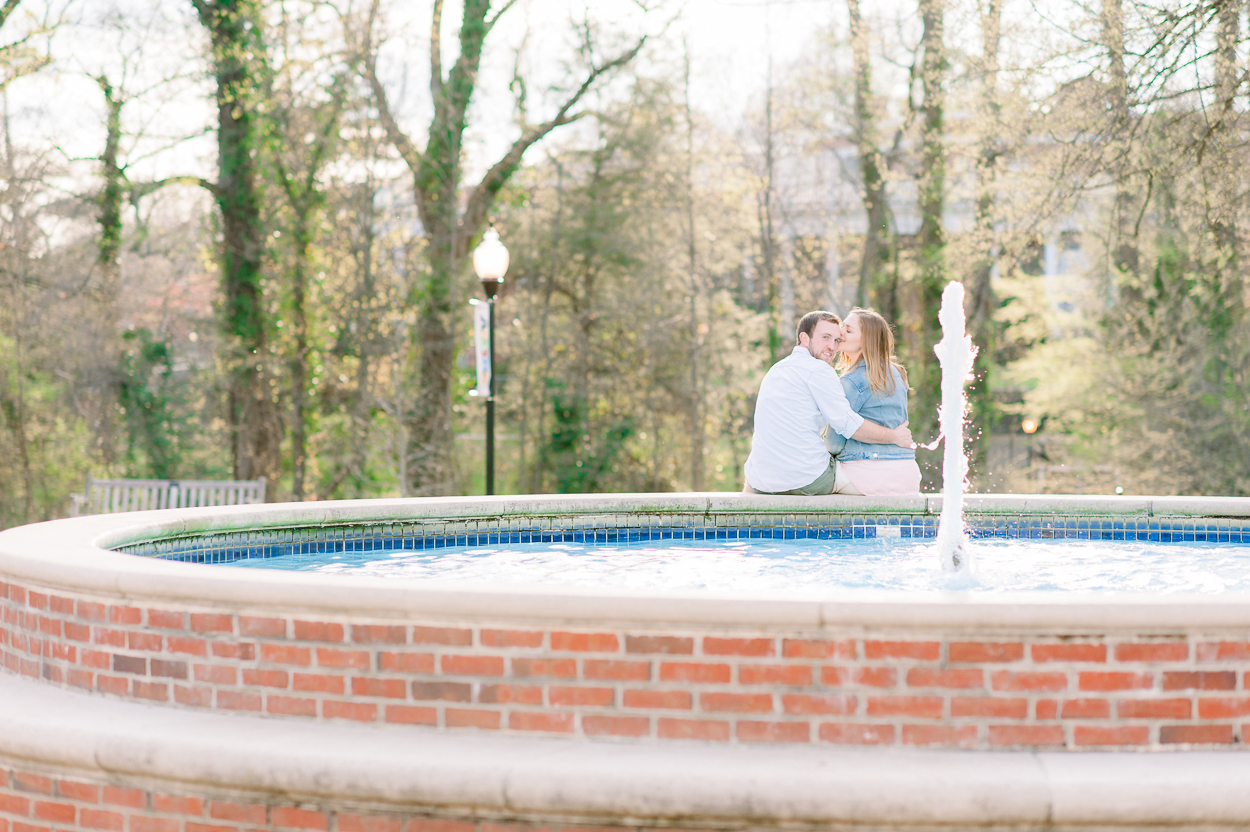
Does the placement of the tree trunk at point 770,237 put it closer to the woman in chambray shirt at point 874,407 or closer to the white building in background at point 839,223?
the white building in background at point 839,223

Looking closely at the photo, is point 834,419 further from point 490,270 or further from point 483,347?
point 490,270

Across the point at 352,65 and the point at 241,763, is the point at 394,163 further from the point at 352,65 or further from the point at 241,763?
the point at 241,763

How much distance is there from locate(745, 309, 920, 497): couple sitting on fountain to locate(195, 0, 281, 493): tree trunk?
12.4m

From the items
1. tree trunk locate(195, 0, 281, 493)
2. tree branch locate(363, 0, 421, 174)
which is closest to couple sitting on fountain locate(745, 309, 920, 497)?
tree branch locate(363, 0, 421, 174)

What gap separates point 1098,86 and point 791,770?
35.5 ft

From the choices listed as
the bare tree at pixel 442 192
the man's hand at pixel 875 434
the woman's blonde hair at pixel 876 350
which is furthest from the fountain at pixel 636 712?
the bare tree at pixel 442 192

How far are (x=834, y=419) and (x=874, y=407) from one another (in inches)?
21.0

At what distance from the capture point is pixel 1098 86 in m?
12.0

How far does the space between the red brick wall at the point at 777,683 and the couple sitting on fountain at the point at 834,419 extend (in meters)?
4.15

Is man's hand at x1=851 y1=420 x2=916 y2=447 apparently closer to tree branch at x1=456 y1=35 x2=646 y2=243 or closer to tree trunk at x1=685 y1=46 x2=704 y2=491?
tree trunk at x1=685 y1=46 x2=704 y2=491

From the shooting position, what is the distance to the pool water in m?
5.26

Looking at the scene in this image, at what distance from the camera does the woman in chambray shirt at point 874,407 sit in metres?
7.61

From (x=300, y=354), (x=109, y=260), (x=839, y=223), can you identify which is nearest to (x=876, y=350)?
(x=300, y=354)

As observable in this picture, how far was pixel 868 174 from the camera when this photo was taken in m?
19.2
